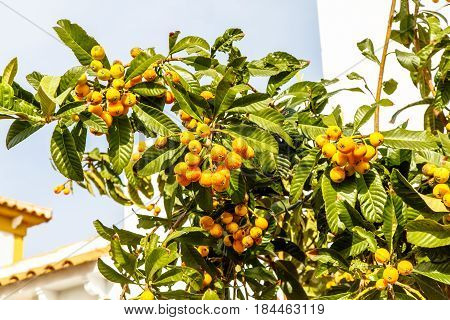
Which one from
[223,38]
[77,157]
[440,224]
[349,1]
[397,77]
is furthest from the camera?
[349,1]

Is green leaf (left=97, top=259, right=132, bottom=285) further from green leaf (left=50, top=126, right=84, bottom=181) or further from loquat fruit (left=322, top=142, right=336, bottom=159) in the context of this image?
loquat fruit (left=322, top=142, right=336, bottom=159)

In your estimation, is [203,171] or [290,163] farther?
[290,163]

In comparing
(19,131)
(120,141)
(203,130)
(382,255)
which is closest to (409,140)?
(382,255)

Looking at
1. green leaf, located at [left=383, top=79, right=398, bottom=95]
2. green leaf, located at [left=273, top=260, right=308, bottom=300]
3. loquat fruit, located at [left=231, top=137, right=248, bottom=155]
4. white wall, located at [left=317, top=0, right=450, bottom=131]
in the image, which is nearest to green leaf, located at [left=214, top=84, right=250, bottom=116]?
loquat fruit, located at [left=231, top=137, right=248, bottom=155]

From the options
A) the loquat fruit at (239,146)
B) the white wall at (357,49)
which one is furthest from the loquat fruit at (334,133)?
the white wall at (357,49)

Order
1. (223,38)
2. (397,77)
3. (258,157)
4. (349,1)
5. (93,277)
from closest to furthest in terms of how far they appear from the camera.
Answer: (258,157), (223,38), (397,77), (349,1), (93,277)

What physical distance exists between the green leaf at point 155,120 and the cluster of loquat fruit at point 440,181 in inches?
26.5

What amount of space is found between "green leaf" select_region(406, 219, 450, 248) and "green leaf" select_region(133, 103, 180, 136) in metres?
0.65

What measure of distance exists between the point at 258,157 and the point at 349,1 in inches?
94.8

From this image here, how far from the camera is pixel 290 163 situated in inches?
84.0

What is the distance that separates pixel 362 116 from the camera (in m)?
1.85

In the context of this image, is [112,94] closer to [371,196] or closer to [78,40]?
[78,40]
